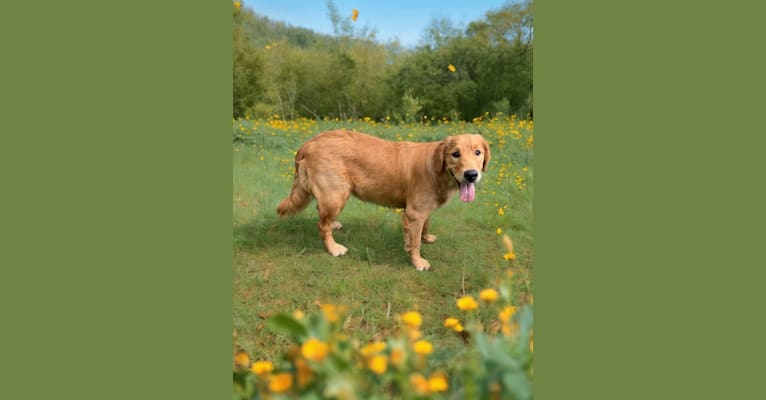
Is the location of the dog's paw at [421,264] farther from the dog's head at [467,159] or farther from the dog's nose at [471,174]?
the dog's nose at [471,174]

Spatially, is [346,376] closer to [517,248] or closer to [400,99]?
[517,248]

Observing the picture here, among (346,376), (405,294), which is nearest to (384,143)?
(405,294)

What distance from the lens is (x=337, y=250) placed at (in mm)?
4047

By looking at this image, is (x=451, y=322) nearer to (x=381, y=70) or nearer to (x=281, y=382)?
(x=281, y=382)

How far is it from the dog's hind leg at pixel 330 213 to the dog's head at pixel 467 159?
1028 millimetres

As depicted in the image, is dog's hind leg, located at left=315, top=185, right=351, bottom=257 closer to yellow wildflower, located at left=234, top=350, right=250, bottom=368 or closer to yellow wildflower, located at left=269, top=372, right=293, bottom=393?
yellow wildflower, located at left=234, top=350, right=250, bottom=368

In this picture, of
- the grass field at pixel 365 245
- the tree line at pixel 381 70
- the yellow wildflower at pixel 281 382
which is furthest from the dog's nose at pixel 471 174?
the yellow wildflower at pixel 281 382

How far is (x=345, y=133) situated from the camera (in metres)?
4.48

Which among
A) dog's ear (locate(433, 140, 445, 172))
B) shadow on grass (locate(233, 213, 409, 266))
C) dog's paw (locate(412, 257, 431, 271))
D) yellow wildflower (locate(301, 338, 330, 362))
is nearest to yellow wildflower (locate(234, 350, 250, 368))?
shadow on grass (locate(233, 213, 409, 266))

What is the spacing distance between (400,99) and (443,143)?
547 millimetres

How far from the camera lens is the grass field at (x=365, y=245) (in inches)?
143

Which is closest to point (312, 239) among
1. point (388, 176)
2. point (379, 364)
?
point (388, 176)

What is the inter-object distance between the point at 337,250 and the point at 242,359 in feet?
3.60

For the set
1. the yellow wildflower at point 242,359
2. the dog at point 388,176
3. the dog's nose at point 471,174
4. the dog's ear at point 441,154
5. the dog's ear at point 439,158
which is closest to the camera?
the yellow wildflower at point 242,359
